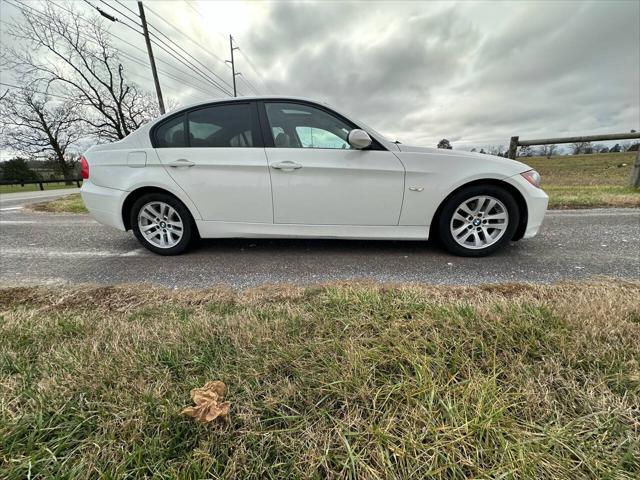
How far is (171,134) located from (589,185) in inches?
370

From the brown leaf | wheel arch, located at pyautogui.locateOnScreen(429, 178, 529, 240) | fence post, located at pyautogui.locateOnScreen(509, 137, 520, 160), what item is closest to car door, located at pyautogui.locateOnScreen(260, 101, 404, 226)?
wheel arch, located at pyautogui.locateOnScreen(429, 178, 529, 240)

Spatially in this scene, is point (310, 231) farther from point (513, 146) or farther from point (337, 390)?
point (513, 146)

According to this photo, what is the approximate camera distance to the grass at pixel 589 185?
5.17 meters

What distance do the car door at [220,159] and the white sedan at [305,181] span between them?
0.01 meters

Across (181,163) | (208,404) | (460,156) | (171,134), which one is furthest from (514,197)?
(171,134)

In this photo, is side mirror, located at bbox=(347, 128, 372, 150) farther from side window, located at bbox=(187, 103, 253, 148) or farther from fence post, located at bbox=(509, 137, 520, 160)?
fence post, located at bbox=(509, 137, 520, 160)

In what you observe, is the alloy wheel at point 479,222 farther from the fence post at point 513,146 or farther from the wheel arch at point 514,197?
the fence post at point 513,146

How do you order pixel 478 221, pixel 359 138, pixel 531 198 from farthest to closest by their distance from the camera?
pixel 478 221 → pixel 531 198 → pixel 359 138

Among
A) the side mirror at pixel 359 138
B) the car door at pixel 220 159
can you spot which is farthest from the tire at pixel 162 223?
the side mirror at pixel 359 138

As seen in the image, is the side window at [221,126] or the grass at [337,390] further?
the side window at [221,126]

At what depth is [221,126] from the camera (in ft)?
9.61

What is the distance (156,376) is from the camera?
1255mm

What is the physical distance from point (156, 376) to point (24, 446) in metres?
0.42

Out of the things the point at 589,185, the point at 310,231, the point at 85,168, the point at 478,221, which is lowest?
the point at 310,231
